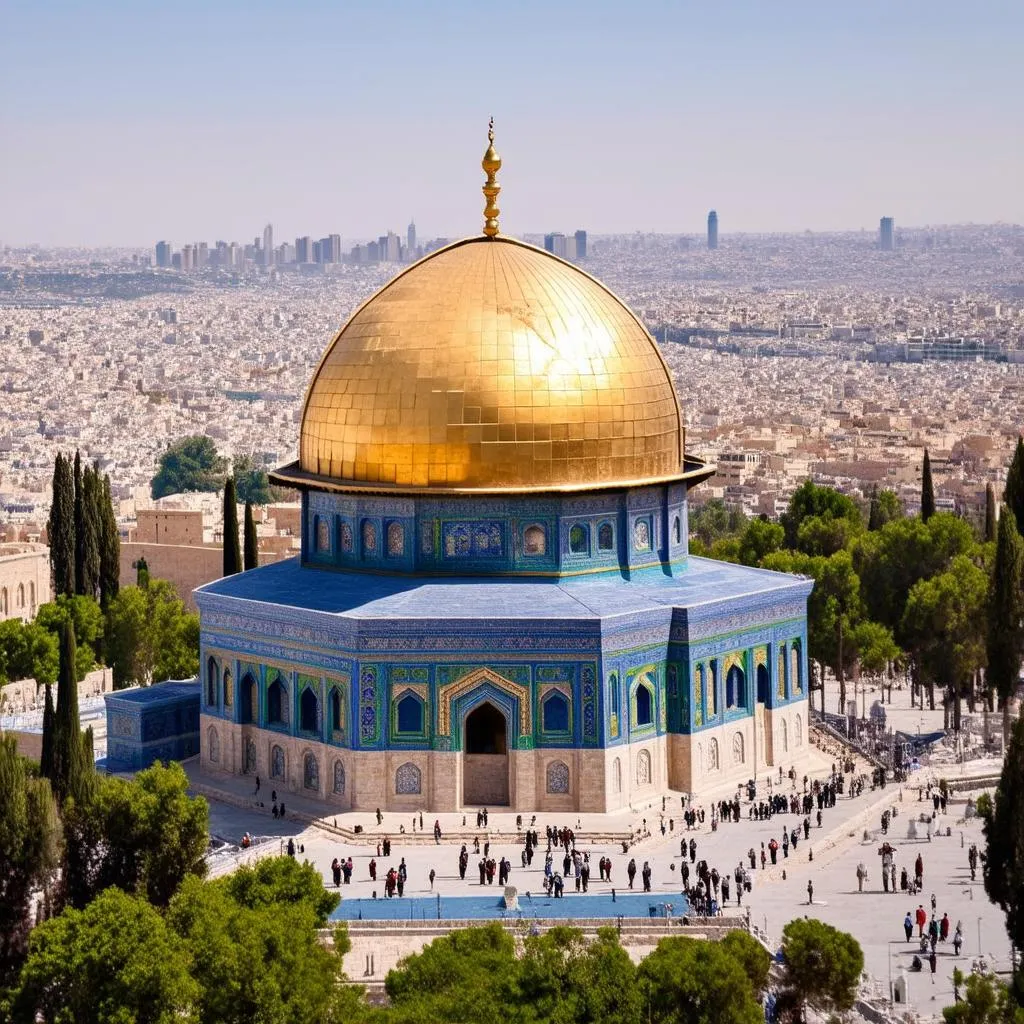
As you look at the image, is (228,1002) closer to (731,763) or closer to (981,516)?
(731,763)

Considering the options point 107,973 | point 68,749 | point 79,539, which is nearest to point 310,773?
point 68,749

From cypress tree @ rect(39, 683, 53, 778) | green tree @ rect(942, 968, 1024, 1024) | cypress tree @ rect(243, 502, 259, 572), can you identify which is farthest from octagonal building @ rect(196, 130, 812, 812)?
green tree @ rect(942, 968, 1024, 1024)

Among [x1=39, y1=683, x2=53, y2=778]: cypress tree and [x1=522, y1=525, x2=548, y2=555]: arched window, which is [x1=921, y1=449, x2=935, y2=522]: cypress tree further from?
[x1=39, y1=683, x2=53, y2=778]: cypress tree

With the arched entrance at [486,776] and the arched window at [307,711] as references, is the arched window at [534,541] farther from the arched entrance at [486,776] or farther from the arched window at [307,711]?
the arched window at [307,711]

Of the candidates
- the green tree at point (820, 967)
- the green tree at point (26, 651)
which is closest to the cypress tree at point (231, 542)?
the green tree at point (26, 651)

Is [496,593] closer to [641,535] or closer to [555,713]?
[555,713]
